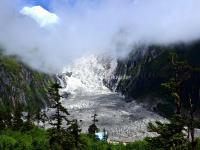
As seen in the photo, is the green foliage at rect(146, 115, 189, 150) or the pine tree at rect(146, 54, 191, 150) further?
the green foliage at rect(146, 115, 189, 150)

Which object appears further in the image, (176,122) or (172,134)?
(172,134)

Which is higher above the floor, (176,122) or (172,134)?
(176,122)

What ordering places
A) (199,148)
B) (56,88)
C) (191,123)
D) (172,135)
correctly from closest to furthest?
1. (191,123)
2. (172,135)
3. (56,88)
4. (199,148)

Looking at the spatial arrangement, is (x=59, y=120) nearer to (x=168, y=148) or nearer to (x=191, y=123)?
(x=168, y=148)

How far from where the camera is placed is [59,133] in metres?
89.7

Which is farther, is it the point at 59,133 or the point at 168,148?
the point at 59,133

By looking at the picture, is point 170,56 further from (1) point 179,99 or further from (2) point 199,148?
(2) point 199,148

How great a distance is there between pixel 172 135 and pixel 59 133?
2812 cm

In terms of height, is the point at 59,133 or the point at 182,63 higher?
the point at 182,63

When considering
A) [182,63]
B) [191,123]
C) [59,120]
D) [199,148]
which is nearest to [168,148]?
[191,123]

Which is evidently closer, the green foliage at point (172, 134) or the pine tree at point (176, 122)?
the pine tree at point (176, 122)

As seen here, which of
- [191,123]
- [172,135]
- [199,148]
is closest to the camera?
[191,123]

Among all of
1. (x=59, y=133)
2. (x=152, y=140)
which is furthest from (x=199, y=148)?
(x=152, y=140)

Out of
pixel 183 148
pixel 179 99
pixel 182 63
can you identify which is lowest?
pixel 183 148
